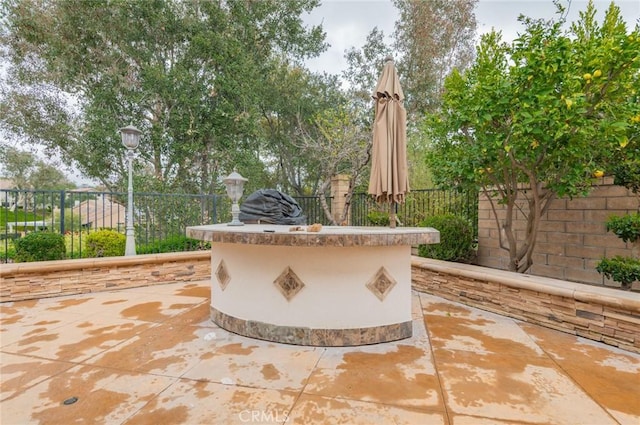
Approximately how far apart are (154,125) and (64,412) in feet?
25.9

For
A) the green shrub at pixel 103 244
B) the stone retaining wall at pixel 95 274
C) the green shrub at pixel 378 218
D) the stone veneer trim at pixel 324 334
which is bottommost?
the stone veneer trim at pixel 324 334

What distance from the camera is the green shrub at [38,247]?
464cm

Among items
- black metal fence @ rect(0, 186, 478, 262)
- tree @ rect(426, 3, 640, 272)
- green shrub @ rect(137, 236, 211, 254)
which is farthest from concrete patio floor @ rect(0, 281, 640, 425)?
black metal fence @ rect(0, 186, 478, 262)

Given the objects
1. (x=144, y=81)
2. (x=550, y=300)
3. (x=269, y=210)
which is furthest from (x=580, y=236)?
(x=144, y=81)

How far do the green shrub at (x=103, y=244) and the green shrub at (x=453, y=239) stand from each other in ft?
17.9

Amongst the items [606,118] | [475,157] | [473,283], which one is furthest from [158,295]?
[606,118]

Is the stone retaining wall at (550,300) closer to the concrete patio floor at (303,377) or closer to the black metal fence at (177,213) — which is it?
the concrete patio floor at (303,377)

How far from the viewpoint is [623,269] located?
348 cm

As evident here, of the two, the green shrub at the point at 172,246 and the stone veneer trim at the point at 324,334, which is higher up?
the green shrub at the point at 172,246

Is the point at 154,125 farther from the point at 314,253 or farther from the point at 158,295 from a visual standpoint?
the point at 314,253

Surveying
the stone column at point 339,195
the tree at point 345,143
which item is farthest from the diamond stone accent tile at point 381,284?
the tree at point 345,143

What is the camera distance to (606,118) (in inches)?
143

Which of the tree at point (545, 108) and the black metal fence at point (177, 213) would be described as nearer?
the tree at point (545, 108)

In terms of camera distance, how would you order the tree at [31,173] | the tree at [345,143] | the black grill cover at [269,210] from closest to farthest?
the black grill cover at [269,210] → the tree at [345,143] → the tree at [31,173]
